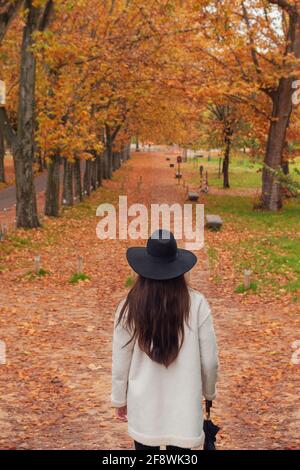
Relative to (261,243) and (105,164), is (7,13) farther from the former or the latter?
(105,164)

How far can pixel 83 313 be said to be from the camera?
13.4 metres

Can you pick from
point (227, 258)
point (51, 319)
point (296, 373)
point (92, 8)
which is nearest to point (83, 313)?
point (51, 319)

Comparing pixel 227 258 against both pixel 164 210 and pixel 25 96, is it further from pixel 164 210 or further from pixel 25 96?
pixel 164 210

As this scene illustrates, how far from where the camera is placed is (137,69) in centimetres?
2834

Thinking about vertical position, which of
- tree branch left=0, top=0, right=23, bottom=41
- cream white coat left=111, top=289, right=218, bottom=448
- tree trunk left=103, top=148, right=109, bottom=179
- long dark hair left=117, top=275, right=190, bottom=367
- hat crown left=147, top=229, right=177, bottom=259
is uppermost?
tree branch left=0, top=0, right=23, bottom=41

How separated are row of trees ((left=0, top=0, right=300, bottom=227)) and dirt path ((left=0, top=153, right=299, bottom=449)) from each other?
8921mm

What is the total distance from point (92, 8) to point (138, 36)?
2.88 m

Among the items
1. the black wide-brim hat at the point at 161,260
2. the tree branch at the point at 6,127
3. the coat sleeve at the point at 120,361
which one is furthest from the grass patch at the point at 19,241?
the black wide-brim hat at the point at 161,260

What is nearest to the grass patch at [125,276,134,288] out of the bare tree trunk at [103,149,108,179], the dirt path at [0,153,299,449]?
the dirt path at [0,153,299,449]

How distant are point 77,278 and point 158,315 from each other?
462 inches

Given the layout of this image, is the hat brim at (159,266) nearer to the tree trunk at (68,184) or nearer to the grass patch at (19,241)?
the grass patch at (19,241)

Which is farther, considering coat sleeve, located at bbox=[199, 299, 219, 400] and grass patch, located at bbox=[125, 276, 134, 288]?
grass patch, located at bbox=[125, 276, 134, 288]

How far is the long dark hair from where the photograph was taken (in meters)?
4.54

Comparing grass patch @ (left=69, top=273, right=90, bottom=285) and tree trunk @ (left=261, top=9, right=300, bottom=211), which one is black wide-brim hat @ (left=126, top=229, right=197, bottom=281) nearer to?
grass patch @ (left=69, top=273, right=90, bottom=285)
